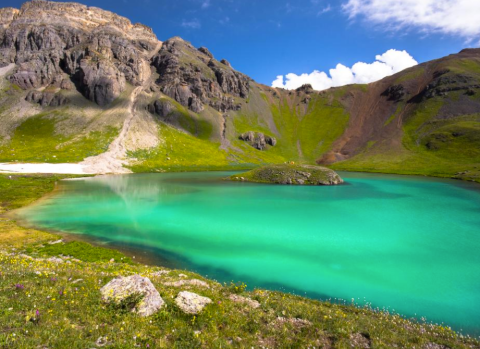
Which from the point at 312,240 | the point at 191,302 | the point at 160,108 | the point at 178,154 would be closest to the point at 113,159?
the point at 178,154

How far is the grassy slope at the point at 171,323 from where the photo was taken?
28.9ft

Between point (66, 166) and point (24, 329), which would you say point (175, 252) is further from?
point (66, 166)

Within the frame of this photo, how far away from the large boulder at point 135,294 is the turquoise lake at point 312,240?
36.2ft

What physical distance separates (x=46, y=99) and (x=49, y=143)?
60.4 m

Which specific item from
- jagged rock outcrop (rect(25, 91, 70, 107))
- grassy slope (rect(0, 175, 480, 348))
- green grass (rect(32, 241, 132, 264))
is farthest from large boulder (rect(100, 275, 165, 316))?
jagged rock outcrop (rect(25, 91, 70, 107))

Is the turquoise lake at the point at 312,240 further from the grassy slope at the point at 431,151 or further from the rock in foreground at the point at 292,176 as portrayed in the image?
the grassy slope at the point at 431,151

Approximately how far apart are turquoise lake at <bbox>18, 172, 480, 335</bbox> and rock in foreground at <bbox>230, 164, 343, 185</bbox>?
28588 mm

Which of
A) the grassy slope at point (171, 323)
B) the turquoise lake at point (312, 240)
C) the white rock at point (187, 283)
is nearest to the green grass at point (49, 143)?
the turquoise lake at point (312, 240)

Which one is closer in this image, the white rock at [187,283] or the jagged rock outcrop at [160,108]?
the white rock at [187,283]

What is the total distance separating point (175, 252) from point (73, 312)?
1738cm

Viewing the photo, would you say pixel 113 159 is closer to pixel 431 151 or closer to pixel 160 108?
pixel 160 108

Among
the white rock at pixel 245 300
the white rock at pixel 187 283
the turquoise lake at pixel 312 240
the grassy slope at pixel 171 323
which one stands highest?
the grassy slope at pixel 171 323

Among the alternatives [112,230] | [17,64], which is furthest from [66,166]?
[17,64]

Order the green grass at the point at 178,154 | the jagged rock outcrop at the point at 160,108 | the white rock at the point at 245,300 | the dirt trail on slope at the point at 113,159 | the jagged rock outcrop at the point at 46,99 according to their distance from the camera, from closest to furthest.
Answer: the white rock at the point at 245,300, the dirt trail on slope at the point at 113,159, the green grass at the point at 178,154, the jagged rock outcrop at the point at 46,99, the jagged rock outcrop at the point at 160,108
